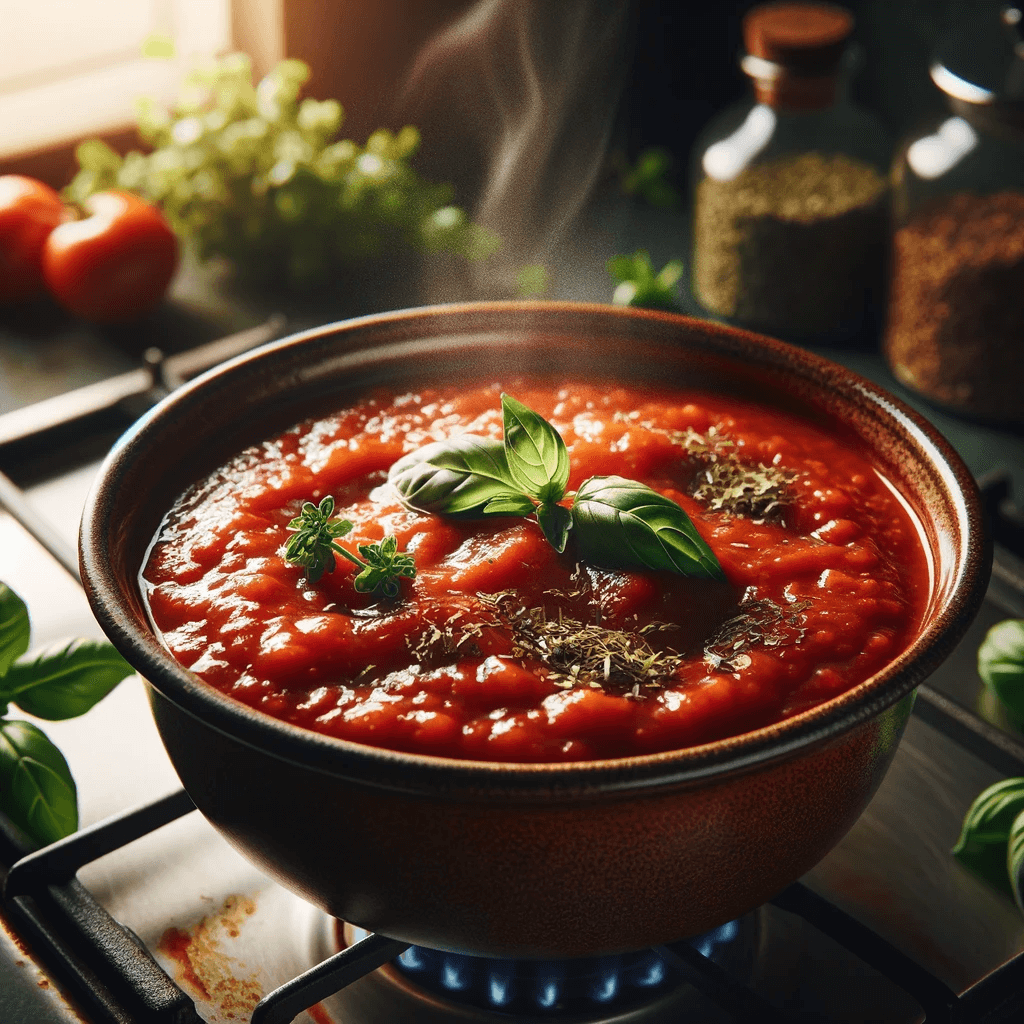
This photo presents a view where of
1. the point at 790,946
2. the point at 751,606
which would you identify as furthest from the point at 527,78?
the point at 790,946

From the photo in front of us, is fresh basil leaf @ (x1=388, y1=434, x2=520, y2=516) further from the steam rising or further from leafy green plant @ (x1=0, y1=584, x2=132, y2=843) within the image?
the steam rising

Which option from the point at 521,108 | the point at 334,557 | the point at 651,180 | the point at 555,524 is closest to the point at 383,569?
the point at 334,557

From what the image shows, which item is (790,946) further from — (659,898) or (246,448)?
(246,448)

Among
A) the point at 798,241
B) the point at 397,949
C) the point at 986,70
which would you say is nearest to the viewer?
the point at 397,949

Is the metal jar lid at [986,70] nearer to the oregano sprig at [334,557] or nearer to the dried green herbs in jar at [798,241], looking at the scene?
the dried green herbs in jar at [798,241]

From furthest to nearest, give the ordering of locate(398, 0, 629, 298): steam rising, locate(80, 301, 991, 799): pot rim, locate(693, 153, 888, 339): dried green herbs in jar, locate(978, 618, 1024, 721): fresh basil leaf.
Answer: locate(398, 0, 629, 298): steam rising
locate(693, 153, 888, 339): dried green herbs in jar
locate(978, 618, 1024, 721): fresh basil leaf
locate(80, 301, 991, 799): pot rim

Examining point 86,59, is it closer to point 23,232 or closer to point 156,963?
point 23,232

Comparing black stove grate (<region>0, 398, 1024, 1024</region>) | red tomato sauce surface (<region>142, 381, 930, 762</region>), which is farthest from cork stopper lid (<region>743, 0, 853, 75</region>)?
black stove grate (<region>0, 398, 1024, 1024</region>)
